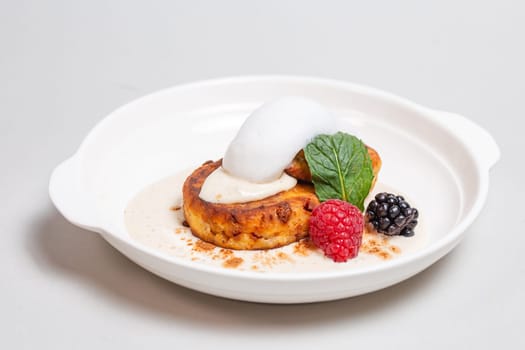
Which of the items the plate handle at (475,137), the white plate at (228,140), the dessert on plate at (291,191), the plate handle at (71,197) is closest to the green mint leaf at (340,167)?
the dessert on plate at (291,191)

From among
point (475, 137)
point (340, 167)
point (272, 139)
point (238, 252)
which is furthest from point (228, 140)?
point (475, 137)

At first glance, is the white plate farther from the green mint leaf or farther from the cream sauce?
the green mint leaf

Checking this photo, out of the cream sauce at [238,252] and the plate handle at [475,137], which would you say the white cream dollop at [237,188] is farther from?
the plate handle at [475,137]

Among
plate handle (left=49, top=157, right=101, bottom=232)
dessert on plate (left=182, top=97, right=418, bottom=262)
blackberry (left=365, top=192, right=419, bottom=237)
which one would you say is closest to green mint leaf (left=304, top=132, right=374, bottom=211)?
dessert on plate (left=182, top=97, right=418, bottom=262)

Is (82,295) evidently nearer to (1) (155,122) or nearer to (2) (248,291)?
(2) (248,291)

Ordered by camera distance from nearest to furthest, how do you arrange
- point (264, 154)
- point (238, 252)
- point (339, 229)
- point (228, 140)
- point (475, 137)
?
1. point (339, 229)
2. point (238, 252)
3. point (264, 154)
4. point (475, 137)
5. point (228, 140)

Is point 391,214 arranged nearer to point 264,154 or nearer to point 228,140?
point 264,154

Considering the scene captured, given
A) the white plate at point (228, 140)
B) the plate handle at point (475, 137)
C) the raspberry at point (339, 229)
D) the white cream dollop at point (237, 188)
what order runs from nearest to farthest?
the white plate at point (228, 140), the raspberry at point (339, 229), the white cream dollop at point (237, 188), the plate handle at point (475, 137)
